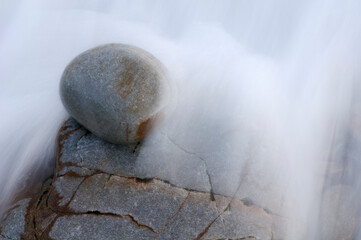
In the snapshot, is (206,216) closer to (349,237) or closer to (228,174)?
(228,174)

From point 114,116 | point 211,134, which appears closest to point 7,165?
point 114,116

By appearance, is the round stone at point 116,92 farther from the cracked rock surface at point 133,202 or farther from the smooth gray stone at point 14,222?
the smooth gray stone at point 14,222

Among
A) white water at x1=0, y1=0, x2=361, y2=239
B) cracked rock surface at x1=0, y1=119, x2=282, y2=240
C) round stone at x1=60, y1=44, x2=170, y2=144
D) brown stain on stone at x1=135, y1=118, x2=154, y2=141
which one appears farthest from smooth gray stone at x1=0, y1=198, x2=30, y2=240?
brown stain on stone at x1=135, y1=118, x2=154, y2=141

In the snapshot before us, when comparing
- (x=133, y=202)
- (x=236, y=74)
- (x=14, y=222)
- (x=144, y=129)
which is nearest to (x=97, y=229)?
(x=133, y=202)

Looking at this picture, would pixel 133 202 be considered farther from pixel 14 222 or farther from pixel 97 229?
pixel 14 222

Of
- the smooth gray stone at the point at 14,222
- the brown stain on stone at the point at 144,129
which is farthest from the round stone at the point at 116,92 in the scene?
the smooth gray stone at the point at 14,222

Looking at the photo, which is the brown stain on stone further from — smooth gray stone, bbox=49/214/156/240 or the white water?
smooth gray stone, bbox=49/214/156/240

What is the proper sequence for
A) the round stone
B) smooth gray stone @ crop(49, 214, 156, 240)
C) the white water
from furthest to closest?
the white water → the round stone → smooth gray stone @ crop(49, 214, 156, 240)
